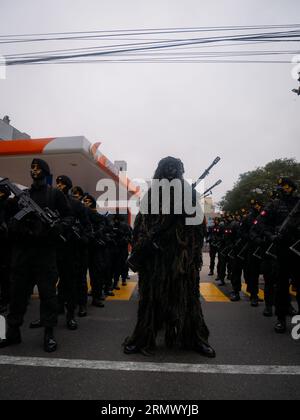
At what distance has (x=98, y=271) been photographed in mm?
5754

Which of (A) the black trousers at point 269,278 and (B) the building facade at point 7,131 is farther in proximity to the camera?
(B) the building facade at point 7,131

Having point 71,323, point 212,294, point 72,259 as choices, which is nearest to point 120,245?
point 212,294

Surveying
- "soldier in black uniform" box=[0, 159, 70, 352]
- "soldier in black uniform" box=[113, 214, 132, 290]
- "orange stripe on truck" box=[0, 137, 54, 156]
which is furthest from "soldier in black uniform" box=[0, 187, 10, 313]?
"orange stripe on truck" box=[0, 137, 54, 156]

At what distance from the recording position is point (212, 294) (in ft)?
22.8

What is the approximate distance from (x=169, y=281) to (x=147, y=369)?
35.6 inches

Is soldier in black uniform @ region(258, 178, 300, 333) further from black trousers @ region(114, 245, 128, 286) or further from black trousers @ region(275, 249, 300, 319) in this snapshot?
black trousers @ region(114, 245, 128, 286)

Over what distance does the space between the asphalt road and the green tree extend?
39.3 m

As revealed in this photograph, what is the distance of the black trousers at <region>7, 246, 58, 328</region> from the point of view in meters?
3.41

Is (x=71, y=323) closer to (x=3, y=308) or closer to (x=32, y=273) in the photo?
(x=32, y=273)

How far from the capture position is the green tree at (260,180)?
138ft

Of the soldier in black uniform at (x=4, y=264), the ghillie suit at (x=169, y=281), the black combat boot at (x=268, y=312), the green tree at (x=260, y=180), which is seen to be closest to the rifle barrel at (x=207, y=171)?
the ghillie suit at (x=169, y=281)

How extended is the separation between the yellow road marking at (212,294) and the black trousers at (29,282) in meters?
3.74

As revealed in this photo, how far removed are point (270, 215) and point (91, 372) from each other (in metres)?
3.53

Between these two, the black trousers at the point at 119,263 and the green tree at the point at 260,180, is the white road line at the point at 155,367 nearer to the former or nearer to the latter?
the black trousers at the point at 119,263
